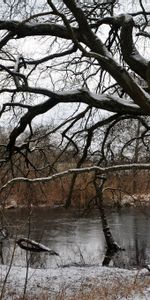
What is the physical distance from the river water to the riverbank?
122 cm

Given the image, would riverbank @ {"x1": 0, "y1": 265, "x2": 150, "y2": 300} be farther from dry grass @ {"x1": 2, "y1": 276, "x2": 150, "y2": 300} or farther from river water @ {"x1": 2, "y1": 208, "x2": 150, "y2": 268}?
river water @ {"x1": 2, "y1": 208, "x2": 150, "y2": 268}

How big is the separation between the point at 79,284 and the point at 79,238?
7.77m

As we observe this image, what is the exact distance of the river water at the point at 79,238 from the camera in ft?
48.9

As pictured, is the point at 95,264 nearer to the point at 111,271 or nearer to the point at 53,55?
the point at 111,271

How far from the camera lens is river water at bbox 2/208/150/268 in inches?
587

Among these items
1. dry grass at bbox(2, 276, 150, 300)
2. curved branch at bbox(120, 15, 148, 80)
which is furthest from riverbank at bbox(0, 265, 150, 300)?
curved branch at bbox(120, 15, 148, 80)

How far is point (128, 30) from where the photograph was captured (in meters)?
8.62

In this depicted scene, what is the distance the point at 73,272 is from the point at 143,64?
19.0ft

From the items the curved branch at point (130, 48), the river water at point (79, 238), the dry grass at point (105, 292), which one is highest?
the curved branch at point (130, 48)

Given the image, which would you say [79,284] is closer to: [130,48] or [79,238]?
[130,48]

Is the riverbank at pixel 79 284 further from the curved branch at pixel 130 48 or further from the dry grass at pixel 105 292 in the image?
the curved branch at pixel 130 48

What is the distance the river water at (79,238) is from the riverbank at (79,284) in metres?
1.22

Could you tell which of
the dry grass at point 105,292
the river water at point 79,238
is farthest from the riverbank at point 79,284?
the river water at point 79,238

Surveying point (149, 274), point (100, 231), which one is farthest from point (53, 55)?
point (100, 231)
